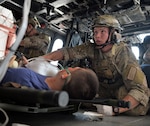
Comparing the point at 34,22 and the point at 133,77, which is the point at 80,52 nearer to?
the point at 133,77

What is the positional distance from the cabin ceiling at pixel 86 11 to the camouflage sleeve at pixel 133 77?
28.5 inches

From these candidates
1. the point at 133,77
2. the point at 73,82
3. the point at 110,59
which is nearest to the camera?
the point at 73,82

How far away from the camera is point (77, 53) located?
2141 mm

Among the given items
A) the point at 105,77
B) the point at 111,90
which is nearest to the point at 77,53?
the point at 105,77

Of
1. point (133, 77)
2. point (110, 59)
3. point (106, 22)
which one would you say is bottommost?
point (133, 77)

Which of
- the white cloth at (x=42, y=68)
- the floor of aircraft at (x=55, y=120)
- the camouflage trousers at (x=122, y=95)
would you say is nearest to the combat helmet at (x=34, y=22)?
the camouflage trousers at (x=122, y=95)

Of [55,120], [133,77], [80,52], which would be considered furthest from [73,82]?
[80,52]

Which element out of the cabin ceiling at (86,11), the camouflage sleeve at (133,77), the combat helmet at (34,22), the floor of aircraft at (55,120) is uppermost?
the cabin ceiling at (86,11)

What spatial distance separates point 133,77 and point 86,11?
1221 millimetres

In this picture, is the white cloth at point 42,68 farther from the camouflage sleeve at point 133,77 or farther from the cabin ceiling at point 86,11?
the cabin ceiling at point 86,11

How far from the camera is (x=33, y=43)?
297 centimetres

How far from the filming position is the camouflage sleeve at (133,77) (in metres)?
1.71

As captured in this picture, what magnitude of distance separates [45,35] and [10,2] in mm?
751

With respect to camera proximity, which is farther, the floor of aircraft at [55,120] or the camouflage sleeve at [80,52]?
the camouflage sleeve at [80,52]
